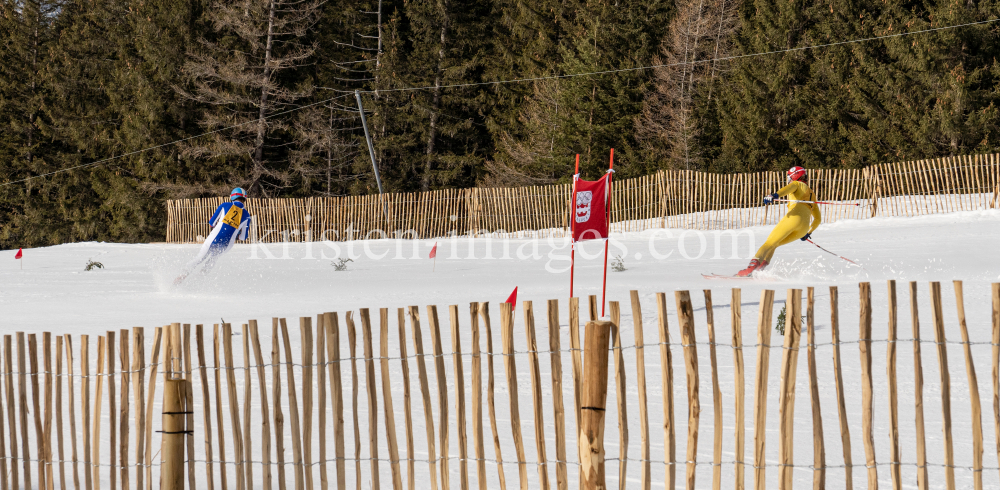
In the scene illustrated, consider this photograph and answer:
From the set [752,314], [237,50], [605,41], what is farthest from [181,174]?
[752,314]

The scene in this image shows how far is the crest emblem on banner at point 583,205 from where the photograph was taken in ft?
→ 27.7

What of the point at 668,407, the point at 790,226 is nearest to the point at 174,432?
the point at 668,407

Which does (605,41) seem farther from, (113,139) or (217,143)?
(113,139)

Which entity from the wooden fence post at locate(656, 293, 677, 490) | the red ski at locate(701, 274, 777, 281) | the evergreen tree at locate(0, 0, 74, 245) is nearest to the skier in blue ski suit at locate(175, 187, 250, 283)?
the red ski at locate(701, 274, 777, 281)

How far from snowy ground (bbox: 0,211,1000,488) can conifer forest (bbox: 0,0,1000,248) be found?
8710mm

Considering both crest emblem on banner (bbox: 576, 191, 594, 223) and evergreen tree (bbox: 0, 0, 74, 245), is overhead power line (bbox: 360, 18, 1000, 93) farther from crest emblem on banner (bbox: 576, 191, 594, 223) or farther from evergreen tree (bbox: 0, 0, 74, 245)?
crest emblem on banner (bbox: 576, 191, 594, 223)

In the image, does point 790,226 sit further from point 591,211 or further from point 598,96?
point 598,96

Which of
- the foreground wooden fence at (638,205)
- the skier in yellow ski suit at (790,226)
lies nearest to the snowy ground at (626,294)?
the skier in yellow ski suit at (790,226)

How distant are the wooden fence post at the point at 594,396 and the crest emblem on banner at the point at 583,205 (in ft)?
16.0

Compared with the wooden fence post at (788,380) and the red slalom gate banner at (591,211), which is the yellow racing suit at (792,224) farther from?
the wooden fence post at (788,380)

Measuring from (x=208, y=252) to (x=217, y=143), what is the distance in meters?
23.4

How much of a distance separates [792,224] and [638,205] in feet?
40.8

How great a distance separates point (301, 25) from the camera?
3703 cm

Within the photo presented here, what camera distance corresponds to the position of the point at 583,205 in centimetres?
848
